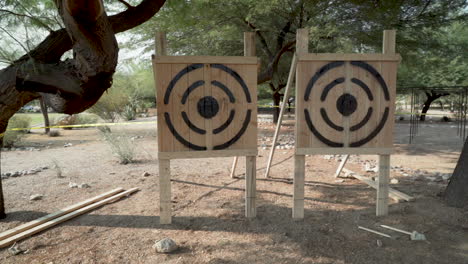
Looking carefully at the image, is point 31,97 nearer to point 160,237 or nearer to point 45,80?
point 45,80

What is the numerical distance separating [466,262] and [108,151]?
8.12 meters

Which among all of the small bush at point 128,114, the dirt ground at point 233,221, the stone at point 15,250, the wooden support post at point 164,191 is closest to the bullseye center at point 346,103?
the dirt ground at point 233,221

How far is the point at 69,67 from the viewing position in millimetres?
3184

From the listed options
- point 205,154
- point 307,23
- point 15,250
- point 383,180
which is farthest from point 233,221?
point 307,23

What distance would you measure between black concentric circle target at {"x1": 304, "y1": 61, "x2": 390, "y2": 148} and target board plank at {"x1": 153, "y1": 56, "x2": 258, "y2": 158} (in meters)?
0.68

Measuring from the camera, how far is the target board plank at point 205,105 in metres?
3.41

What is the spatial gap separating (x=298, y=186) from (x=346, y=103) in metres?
1.11

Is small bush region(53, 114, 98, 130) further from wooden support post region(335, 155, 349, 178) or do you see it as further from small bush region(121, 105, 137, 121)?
wooden support post region(335, 155, 349, 178)

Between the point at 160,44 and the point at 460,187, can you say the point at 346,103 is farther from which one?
the point at 160,44

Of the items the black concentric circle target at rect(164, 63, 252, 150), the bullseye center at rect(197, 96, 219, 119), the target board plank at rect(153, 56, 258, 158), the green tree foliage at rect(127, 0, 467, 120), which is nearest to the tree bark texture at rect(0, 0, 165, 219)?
the target board plank at rect(153, 56, 258, 158)

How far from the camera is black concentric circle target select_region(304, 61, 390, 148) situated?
11.5 ft

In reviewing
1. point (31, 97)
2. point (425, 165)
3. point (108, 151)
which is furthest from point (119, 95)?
point (425, 165)

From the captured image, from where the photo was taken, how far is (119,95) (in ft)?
49.1

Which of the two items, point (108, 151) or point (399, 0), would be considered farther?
point (108, 151)
